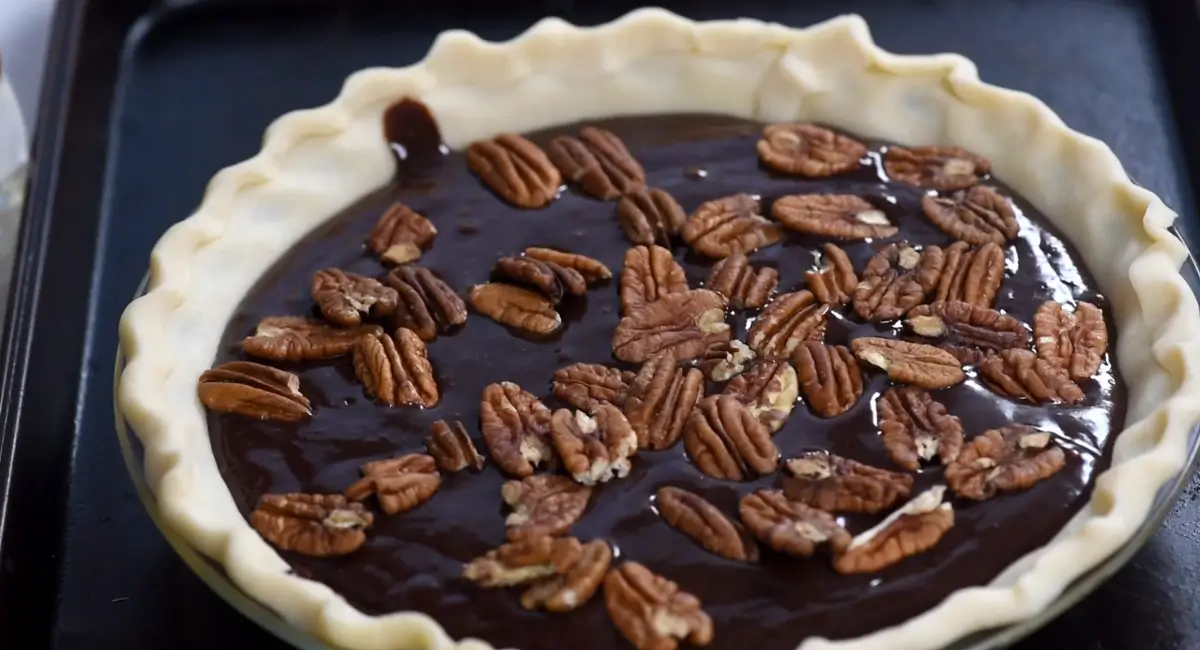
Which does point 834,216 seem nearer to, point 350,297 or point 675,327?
point 675,327

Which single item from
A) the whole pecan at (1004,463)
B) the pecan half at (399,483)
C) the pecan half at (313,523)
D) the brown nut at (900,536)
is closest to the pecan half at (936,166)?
the whole pecan at (1004,463)

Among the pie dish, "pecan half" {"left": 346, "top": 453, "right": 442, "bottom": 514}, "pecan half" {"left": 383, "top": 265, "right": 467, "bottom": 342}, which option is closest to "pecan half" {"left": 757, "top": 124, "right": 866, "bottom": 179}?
the pie dish

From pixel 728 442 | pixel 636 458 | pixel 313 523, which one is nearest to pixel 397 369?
pixel 313 523

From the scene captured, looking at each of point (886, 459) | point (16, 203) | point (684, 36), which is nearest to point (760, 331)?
point (886, 459)

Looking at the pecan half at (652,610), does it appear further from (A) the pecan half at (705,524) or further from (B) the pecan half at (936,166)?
(B) the pecan half at (936,166)

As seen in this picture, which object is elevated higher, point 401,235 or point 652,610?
point 401,235
